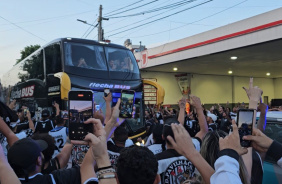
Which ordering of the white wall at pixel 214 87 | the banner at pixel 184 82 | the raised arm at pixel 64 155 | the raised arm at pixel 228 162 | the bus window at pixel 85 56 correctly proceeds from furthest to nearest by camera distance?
the banner at pixel 184 82 < the white wall at pixel 214 87 < the bus window at pixel 85 56 < the raised arm at pixel 64 155 < the raised arm at pixel 228 162

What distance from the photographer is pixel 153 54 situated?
64.3ft

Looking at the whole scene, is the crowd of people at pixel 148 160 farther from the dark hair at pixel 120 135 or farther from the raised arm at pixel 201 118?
the dark hair at pixel 120 135

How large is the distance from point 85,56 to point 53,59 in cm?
114

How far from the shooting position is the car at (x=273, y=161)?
3587 millimetres

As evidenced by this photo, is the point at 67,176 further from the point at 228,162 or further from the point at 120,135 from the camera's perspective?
the point at 120,135

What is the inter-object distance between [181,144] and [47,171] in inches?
65.7

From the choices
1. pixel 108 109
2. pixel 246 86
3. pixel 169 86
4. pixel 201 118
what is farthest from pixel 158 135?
pixel 246 86

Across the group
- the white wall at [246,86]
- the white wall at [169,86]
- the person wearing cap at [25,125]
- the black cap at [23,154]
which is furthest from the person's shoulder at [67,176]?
the white wall at [246,86]

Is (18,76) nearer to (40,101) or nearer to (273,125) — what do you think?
(40,101)

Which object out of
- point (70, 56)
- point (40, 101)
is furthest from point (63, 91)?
point (40, 101)

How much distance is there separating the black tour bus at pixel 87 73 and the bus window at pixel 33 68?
0.05 meters

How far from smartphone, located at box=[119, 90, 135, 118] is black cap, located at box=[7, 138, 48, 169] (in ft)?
3.96

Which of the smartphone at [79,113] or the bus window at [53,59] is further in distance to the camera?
the bus window at [53,59]

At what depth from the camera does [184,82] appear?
24109 millimetres
